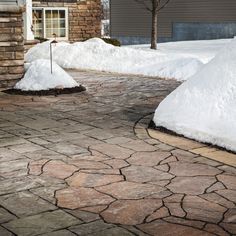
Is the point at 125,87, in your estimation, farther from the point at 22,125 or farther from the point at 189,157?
the point at 189,157

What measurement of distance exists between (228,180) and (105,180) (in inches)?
52.7

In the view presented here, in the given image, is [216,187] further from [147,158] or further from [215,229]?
[147,158]

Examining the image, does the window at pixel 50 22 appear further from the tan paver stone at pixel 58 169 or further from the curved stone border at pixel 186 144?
the tan paver stone at pixel 58 169

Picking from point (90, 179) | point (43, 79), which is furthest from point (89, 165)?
point (43, 79)

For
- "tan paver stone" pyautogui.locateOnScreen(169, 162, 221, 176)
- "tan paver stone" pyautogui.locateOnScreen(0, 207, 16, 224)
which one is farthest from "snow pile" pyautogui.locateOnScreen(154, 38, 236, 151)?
"tan paver stone" pyautogui.locateOnScreen(0, 207, 16, 224)

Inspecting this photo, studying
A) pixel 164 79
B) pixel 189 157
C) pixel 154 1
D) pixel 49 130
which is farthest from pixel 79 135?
pixel 154 1

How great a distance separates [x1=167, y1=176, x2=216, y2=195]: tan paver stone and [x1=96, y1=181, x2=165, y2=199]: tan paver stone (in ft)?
0.55

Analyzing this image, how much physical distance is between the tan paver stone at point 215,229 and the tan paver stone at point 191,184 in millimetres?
779

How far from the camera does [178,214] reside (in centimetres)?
441

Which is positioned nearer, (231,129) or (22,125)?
(231,129)

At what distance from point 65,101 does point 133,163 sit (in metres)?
4.68

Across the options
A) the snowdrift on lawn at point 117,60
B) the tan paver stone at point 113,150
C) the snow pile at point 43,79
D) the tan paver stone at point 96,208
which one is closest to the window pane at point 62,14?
the snowdrift on lawn at point 117,60

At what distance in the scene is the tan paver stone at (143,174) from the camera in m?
5.34

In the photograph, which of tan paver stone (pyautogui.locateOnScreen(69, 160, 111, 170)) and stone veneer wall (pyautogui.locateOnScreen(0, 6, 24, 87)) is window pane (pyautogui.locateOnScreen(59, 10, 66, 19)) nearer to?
stone veneer wall (pyautogui.locateOnScreen(0, 6, 24, 87))
